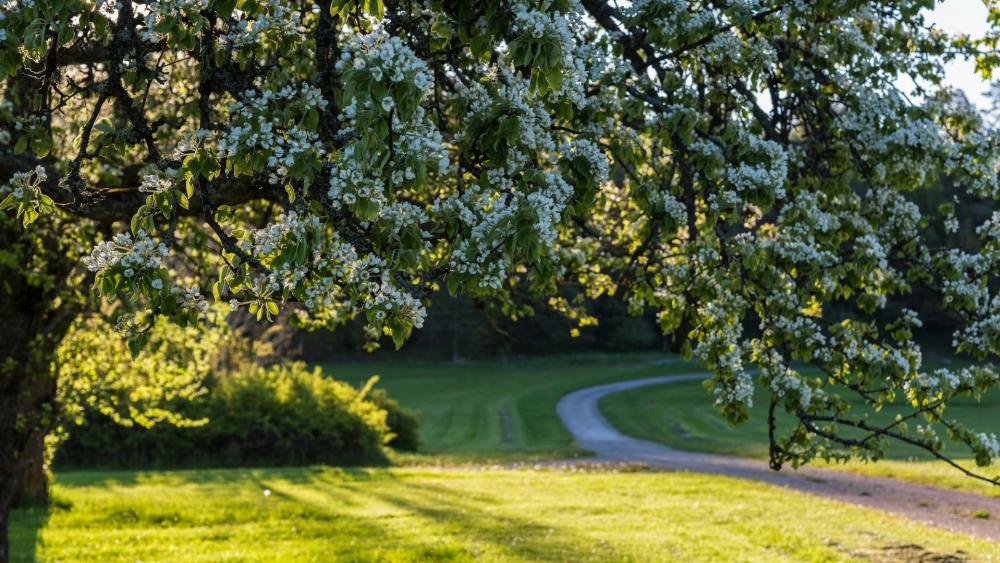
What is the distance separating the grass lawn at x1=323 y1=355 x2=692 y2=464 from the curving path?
70.8 inches

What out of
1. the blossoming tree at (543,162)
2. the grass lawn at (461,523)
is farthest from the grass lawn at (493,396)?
the blossoming tree at (543,162)

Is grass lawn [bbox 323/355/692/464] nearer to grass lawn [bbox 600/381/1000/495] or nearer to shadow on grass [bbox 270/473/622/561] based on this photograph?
grass lawn [bbox 600/381/1000/495]

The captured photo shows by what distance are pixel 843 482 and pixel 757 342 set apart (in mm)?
17062

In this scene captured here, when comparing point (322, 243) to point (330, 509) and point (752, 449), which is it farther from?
point (752, 449)

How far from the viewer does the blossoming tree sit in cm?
355

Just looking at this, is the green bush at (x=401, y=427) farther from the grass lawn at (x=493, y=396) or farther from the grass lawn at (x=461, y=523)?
the grass lawn at (x=461, y=523)

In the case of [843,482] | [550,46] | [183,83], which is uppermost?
[183,83]

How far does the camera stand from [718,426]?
3781 cm

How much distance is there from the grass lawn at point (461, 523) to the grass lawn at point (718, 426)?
4926 millimetres

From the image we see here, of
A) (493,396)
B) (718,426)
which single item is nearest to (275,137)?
(718,426)

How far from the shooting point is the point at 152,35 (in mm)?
4023

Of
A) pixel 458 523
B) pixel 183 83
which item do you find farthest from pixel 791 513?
pixel 183 83

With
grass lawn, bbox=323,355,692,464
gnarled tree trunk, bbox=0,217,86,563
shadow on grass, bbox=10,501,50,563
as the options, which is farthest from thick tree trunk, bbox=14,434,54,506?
grass lawn, bbox=323,355,692,464

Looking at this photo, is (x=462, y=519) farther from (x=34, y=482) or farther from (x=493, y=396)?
(x=493, y=396)
